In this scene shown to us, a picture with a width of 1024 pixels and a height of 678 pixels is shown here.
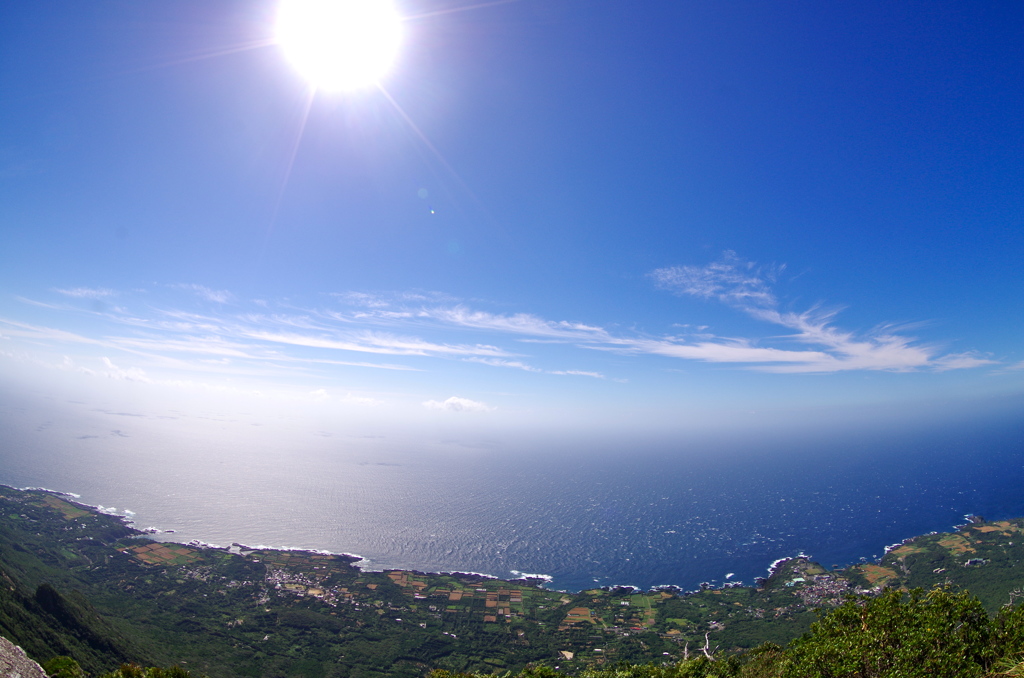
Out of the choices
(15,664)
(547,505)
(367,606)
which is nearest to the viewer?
(15,664)

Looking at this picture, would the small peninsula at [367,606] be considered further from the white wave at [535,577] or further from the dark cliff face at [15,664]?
the dark cliff face at [15,664]

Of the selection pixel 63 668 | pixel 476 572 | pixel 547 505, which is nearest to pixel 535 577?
pixel 476 572

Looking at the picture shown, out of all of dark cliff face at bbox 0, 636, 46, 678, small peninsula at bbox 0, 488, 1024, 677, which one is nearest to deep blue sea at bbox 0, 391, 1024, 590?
small peninsula at bbox 0, 488, 1024, 677

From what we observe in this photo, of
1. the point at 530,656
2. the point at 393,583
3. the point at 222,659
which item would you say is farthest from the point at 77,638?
the point at 530,656

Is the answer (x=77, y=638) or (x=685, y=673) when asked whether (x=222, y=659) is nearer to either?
(x=77, y=638)

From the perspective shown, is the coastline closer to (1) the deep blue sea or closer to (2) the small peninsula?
(2) the small peninsula

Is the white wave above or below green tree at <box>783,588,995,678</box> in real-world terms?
below

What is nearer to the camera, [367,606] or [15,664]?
[15,664]

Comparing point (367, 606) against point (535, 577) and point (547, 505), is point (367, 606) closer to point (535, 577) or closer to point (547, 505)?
point (535, 577)
